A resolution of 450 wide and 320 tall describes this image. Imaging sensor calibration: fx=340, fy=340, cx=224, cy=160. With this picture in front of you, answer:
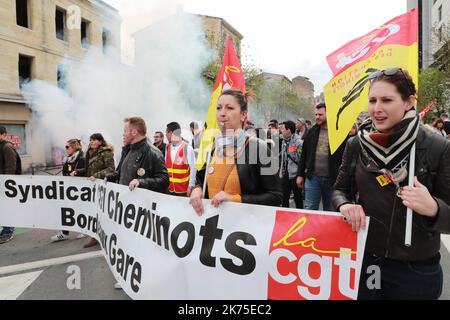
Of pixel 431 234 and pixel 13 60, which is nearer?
pixel 431 234

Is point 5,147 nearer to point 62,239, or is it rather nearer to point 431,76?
point 62,239

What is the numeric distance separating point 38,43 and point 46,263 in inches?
773

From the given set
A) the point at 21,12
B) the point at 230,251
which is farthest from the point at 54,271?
the point at 21,12

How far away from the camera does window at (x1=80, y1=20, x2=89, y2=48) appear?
21750mm

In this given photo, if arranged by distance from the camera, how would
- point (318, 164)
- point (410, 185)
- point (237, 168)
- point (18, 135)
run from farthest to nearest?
point (18, 135) → point (318, 164) → point (237, 168) → point (410, 185)

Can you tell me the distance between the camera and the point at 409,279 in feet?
5.37

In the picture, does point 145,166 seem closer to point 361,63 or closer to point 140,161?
point 140,161

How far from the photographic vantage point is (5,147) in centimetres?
552

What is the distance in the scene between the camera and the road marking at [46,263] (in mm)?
4059

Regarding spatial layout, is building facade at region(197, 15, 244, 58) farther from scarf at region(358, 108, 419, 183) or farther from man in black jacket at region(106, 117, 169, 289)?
scarf at region(358, 108, 419, 183)

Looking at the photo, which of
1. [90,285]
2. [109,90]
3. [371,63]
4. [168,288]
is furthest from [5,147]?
[109,90]
